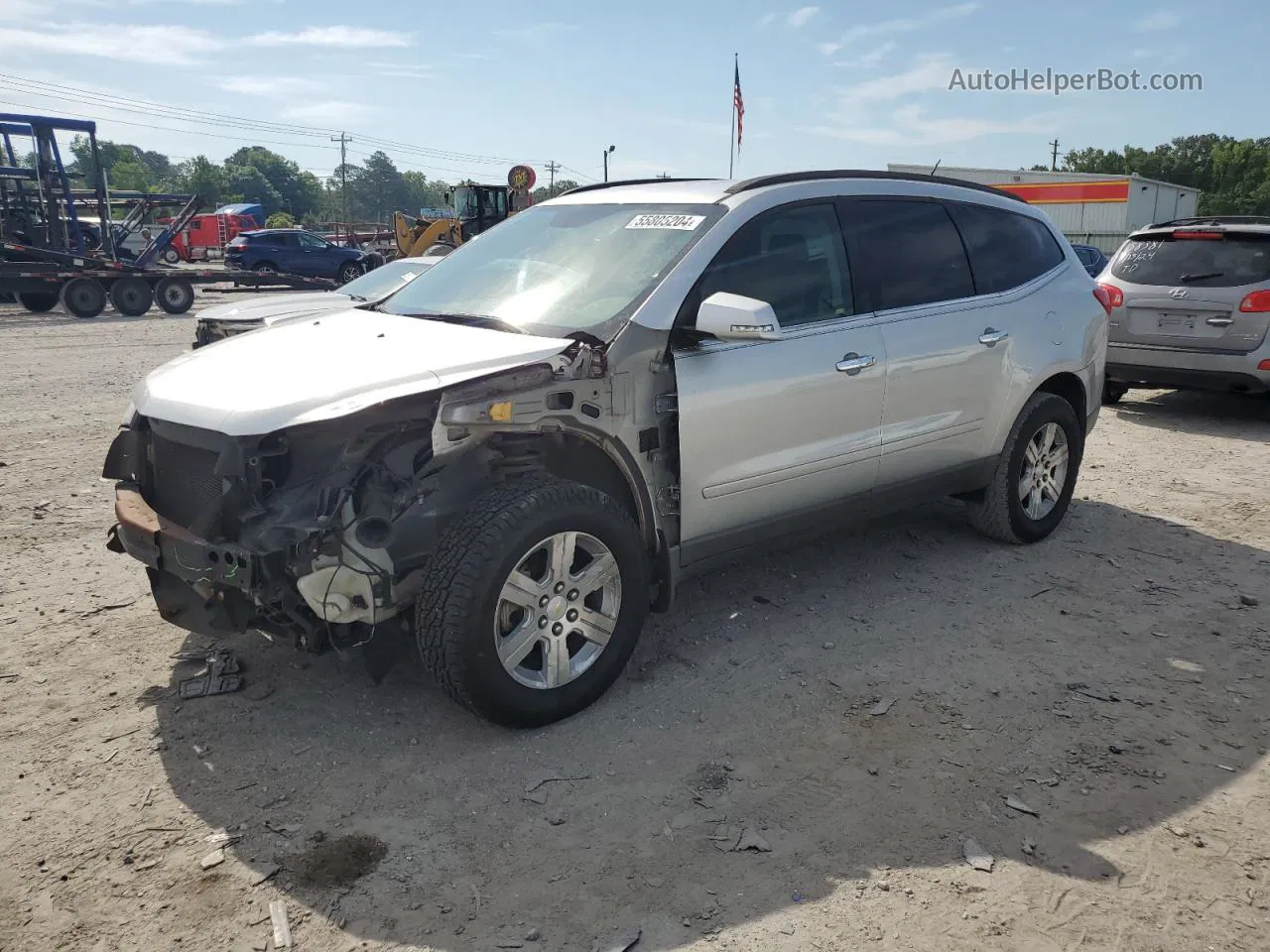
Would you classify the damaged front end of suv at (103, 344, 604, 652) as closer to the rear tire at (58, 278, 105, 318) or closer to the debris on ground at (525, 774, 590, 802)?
the debris on ground at (525, 774, 590, 802)

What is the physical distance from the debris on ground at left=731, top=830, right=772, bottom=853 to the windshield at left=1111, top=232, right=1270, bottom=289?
773cm

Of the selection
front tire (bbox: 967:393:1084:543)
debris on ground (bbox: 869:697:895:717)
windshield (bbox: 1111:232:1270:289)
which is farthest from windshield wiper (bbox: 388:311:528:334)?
windshield (bbox: 1111:232:1270:289)

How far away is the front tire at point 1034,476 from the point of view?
518cm

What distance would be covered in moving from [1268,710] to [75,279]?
69.3 ft

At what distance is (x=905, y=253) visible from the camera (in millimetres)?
4562

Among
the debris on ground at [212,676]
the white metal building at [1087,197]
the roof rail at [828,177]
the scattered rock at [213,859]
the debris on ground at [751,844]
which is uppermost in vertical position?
the white metal building at [1087,197]

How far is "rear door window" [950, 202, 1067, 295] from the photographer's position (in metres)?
4.96

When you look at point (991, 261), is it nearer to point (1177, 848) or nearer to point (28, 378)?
point (1177, 848)

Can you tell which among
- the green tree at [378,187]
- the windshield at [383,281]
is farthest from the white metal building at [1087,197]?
the green tree at [378,187]

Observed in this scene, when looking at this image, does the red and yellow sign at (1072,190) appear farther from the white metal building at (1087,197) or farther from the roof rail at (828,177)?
the roof rail at (828,177)

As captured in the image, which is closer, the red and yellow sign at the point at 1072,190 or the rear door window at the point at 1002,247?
the rear door window at the point at 1002,247

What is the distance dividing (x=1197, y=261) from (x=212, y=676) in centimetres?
872

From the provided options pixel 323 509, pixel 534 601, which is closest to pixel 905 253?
pixel 534 601

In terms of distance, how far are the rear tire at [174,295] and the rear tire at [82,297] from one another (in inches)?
47.1
